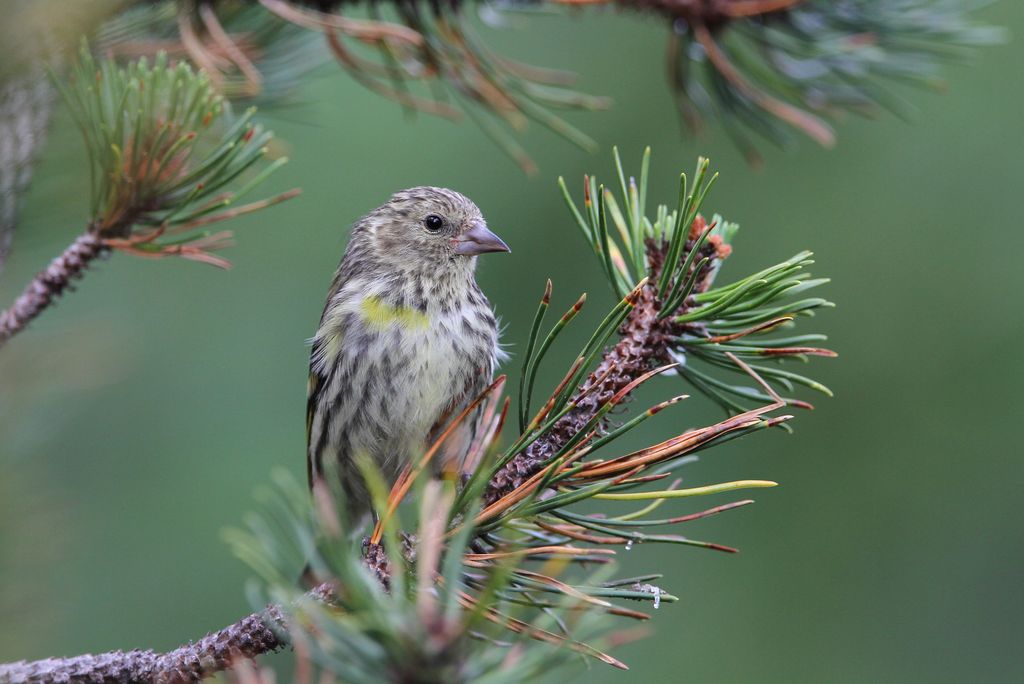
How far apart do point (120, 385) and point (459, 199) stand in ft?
9.40

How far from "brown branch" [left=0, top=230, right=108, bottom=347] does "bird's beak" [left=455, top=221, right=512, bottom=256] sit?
1495mm

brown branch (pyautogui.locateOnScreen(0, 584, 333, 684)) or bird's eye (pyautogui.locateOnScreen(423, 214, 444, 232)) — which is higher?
bird's eye (pyautogui.locateOnScreen(423, 214, 444, 232))

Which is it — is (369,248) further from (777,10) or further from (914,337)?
(914,337)

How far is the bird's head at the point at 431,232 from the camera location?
3.65 meters

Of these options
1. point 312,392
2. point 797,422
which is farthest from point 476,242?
point 797,422

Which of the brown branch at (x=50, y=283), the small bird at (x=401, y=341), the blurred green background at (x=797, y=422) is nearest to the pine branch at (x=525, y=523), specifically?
the brown branch at (x=50, y=283)

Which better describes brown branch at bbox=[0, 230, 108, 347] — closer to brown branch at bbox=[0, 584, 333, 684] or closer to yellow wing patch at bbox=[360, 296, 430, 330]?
brown branch at bbox=[0, 584, 333, 684]

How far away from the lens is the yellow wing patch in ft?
11.2

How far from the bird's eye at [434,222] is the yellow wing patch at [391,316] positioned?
0.39m

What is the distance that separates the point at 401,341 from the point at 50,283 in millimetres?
1279

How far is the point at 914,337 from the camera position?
18.0 ft

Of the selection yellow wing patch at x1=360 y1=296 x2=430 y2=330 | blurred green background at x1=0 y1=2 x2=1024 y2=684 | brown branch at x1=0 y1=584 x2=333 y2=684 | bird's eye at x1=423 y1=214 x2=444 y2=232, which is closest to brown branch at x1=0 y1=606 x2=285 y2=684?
brown branch at x1=0 y1=584 x2=333 y2=684

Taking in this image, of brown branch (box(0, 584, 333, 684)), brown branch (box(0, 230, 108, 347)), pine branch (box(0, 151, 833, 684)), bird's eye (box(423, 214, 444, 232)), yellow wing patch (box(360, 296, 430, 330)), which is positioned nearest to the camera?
pine branch (box(0, 151, 833, 684))

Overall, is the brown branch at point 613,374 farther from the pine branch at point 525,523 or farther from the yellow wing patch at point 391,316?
the yellow wing patch at point 391,316
